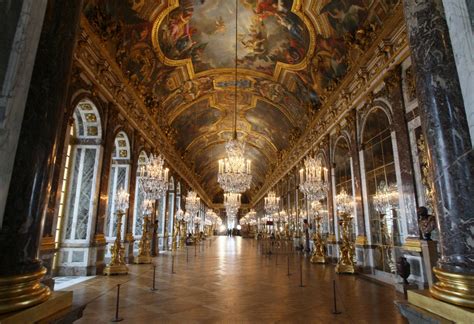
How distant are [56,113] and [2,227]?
3.90 ft

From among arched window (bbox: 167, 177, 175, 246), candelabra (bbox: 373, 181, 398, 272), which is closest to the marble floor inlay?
candelabra (bbox: 373, 181, 398, 272)

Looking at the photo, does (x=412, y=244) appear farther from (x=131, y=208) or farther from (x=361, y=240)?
(x=131, y=208)

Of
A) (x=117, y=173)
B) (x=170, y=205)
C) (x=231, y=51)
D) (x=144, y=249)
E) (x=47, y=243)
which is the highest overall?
(x=231, y=51)

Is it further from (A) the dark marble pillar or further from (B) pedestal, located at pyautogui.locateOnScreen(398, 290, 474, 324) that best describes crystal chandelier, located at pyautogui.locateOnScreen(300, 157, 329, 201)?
(B) pedestal, located at pyautogui.locateOnScreen(398, 290, 474, 324)

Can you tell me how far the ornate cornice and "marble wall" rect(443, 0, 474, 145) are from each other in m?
8.02

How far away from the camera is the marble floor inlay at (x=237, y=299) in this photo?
14.2 feet

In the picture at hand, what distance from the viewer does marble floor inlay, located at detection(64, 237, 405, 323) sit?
434 centimetres

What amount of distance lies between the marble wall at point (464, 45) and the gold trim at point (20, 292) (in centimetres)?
406

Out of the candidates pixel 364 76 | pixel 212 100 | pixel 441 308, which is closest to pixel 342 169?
pixel 364 76

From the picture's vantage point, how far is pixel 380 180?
332 inches

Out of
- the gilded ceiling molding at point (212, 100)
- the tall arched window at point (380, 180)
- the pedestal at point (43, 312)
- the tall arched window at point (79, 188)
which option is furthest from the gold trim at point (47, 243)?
the gilded ceiling molding at point (212, 100)

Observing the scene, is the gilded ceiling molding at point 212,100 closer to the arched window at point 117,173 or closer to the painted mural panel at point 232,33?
the painted mural panel at point 232,33

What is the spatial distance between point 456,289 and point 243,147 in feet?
28.9

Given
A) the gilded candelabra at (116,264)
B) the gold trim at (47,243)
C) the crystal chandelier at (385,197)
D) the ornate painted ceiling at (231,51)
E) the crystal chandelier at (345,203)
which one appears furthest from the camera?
the crystal chandelier at (345,203)
